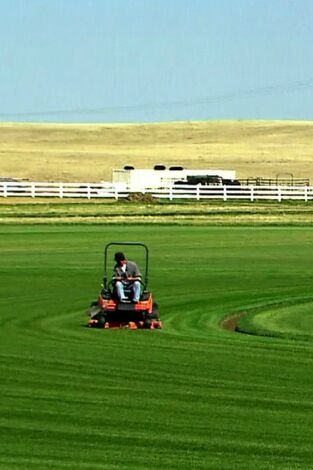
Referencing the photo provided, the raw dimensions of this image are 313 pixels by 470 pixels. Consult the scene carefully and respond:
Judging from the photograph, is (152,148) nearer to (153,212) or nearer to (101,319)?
(153,212)

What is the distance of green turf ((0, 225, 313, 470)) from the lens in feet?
43.1

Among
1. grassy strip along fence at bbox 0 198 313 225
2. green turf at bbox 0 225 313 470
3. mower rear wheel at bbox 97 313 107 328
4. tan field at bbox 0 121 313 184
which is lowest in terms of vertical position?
green turf at bbox 0 225 313 470

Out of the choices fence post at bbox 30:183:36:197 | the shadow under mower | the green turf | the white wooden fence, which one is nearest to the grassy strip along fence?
fence post at bbox 30:183:36:197

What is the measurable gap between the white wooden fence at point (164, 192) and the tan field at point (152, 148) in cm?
4030

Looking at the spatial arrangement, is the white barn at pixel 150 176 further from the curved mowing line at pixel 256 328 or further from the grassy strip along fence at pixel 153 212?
the curved mowing line at pixel 256 328

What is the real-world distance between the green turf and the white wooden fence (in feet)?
139

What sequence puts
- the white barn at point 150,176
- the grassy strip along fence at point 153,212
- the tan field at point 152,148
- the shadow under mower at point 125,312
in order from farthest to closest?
the tan field at point 152,148, the white barn at point 150,176, the grassy strip along fence at point 153,212, the shadow under mower at point 125,312

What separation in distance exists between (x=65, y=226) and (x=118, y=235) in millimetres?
7408

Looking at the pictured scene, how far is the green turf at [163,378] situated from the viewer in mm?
13133

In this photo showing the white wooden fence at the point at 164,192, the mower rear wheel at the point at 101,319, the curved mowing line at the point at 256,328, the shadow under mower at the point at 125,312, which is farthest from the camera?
the white wooden fence at the point at 164,192

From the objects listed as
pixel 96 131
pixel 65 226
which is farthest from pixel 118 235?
pixel 96 131

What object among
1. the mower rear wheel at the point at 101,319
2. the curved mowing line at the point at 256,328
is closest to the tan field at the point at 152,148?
the curved mowing line at the point at 256,328

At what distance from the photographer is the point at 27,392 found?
16031 millimetres

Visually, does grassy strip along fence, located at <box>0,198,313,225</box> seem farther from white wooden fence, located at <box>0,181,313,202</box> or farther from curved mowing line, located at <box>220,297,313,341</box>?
curved mowing line, located at <box>220,297,313,341</box>
